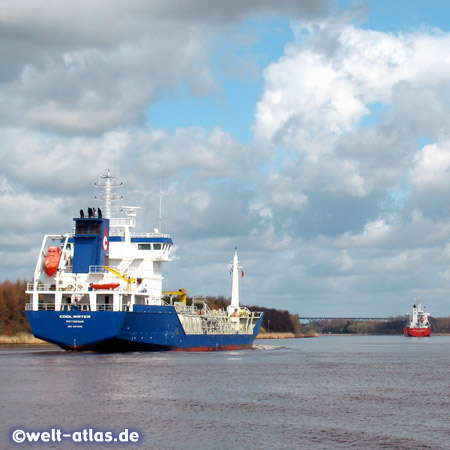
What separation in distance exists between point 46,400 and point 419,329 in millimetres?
177000

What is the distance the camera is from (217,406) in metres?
32.5

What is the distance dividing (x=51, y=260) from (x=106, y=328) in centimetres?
867

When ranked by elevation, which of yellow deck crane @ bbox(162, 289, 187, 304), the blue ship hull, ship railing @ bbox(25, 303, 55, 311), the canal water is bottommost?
the canal water

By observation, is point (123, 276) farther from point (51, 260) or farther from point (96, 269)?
point (51, 260)

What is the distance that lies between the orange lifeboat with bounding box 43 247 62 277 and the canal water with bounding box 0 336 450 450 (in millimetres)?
10125

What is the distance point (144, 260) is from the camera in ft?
216

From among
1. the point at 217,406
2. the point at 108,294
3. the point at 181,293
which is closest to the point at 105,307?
the point at 108,294

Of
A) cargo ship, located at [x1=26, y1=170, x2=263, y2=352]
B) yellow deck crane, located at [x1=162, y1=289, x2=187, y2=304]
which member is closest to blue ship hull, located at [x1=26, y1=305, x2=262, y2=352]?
cargo ship, located at [x1=26, y1=170, x2=263, y2=352]

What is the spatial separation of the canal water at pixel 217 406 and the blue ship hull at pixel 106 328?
4.62 metres

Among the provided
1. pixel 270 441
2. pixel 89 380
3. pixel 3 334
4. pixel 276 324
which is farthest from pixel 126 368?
pixel 276 324

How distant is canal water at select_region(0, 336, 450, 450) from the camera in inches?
993

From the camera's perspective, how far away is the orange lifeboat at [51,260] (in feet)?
197

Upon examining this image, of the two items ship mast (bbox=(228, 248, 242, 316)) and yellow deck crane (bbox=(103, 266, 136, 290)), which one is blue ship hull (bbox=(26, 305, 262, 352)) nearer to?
yellow deck crane (bbox=(103, 266, 136, 290))

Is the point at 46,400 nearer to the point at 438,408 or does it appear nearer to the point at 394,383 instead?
the point at 438,408
